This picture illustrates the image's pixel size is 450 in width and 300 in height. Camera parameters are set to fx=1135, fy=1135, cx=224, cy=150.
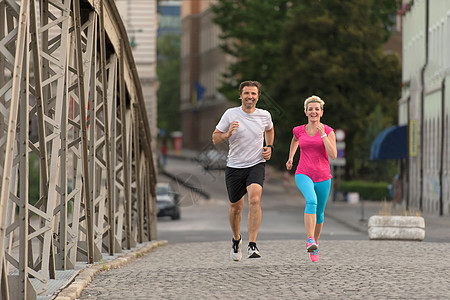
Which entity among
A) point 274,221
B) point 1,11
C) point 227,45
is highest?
point 227,45

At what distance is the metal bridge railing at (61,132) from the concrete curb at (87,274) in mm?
198

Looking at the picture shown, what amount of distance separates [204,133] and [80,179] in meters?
116

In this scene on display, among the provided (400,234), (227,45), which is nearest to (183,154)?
(227,45)

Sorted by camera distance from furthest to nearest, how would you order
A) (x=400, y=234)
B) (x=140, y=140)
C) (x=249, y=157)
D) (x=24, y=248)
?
1. (x=400, y=234)
2. (x=140, y=140)
3. (x=249, y=157)
4. (x=24, y=248)

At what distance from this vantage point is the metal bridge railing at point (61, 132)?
314 inches

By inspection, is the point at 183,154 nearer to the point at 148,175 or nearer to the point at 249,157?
the point at 148,175

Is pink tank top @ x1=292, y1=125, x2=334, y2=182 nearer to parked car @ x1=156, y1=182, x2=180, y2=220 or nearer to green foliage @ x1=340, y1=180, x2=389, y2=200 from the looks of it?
parked car @ x1=156, y1=182, x2=180, y2=220

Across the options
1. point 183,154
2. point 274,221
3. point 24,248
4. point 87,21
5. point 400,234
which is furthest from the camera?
point 183,154

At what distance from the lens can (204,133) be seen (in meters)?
127

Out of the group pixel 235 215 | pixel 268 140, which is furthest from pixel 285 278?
pixel 268 140

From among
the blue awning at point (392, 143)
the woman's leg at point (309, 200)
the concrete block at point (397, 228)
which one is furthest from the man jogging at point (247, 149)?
the blue awning at point (392, 143)

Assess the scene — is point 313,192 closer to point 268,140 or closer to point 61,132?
point 268,140

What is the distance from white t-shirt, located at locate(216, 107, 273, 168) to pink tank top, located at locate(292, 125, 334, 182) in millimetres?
388

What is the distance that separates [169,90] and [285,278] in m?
Answer: 135
